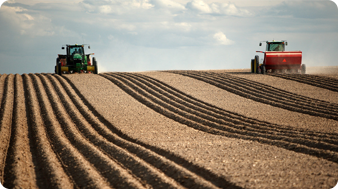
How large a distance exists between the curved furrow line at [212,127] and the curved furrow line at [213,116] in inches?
15.3

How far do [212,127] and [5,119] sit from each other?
737 centimetres

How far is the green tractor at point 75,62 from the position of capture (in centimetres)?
2316

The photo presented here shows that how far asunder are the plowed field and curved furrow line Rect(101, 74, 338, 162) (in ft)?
0.09

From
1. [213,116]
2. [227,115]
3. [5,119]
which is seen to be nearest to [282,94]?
[227,115]

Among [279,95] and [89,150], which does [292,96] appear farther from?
[89,150]

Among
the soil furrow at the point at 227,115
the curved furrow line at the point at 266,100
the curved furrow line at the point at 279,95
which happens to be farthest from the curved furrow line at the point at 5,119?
the curved furrow line at the point at 279,95

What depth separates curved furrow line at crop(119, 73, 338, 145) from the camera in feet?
29.7

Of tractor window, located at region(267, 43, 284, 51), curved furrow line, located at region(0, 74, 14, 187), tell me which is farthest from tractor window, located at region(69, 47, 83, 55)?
tractor window, located at region(267, 43, 284, 51)

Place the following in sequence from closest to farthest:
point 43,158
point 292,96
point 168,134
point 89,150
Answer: point 43,158 < point 89,150 < point 168,134 < point 292,96

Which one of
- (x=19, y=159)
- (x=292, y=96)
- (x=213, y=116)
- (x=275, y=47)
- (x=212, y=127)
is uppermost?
(x=275, y=47)

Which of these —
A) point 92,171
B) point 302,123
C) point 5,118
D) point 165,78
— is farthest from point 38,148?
point 165,78

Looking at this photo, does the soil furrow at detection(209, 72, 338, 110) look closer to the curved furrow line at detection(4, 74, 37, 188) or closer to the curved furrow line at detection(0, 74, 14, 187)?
the curved furrow line at detection(4, 74, 37, 188)

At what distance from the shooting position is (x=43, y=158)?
26.3 feet

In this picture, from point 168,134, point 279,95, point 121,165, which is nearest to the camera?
point 121,165
